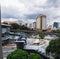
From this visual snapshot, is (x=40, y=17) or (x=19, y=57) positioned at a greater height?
(x=40, y=17)

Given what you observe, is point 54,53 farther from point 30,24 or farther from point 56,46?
point 30,24

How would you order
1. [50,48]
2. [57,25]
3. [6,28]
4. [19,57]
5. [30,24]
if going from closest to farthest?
1. [19,57]
2. [50,48]
3. [6,28]
4. [57,25]
5. [30,24]

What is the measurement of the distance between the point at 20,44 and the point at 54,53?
1.38 metres

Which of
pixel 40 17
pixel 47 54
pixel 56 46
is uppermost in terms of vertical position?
pixel 40 17

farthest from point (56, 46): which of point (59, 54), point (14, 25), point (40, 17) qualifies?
point (40, 17)

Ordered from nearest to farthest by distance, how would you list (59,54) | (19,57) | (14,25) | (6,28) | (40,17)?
(19,57)
(59,54)
(6,28)
(14,25)
(40,17)

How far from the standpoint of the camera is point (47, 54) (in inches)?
→ 271

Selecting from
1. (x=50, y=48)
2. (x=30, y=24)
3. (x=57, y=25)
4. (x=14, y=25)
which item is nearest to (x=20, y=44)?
(x=50, y=48)

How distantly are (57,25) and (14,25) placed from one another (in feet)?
56.9

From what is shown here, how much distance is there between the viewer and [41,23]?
1650 inches

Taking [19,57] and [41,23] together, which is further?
[41,23]

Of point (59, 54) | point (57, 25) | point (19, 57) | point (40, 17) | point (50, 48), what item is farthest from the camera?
point (57, 25)

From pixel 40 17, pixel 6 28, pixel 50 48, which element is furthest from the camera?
pixel 40 17

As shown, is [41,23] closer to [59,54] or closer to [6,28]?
[6,28]
